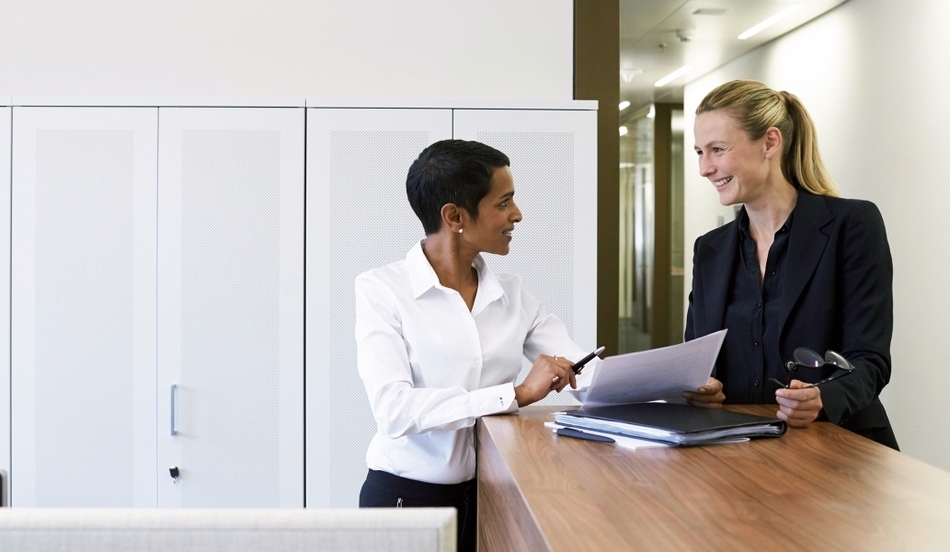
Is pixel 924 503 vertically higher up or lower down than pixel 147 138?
lower down

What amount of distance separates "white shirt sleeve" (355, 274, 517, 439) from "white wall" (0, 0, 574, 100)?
224 centimetres

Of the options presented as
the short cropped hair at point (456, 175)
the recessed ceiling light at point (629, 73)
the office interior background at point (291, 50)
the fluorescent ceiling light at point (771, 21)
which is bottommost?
the short cropped hair at point (456, 175)

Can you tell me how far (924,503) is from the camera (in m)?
1.21

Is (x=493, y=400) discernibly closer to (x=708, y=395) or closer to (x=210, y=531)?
(x=708, y=395)

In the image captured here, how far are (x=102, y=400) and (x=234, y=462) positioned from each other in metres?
0.55

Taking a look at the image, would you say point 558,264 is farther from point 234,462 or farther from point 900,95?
point 900,95

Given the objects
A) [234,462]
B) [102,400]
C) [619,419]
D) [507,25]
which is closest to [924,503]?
[619,419]

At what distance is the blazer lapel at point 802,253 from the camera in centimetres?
202

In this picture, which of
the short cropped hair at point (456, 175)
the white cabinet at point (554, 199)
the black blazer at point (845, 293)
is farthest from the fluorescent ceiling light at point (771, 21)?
the short cropped hair at point (456, 175)

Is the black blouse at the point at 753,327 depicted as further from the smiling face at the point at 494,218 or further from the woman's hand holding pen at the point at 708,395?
the smiling face at the point at 494,218

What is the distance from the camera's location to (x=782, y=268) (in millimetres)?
2086

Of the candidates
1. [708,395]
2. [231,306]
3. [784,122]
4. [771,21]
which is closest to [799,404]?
[708,395]

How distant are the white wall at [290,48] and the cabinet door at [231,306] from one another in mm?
709

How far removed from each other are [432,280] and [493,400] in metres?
0.34
